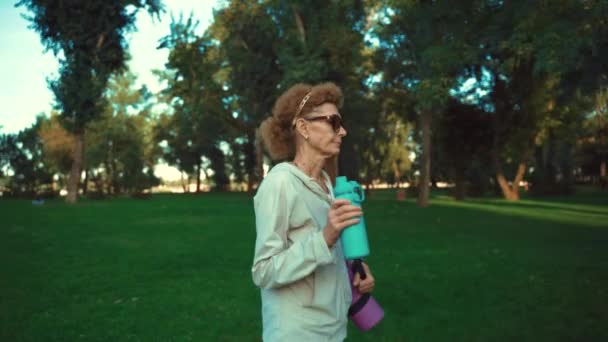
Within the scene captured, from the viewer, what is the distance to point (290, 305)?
2.31m

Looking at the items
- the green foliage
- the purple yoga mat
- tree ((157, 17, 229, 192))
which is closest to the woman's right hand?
the purple yoga mat

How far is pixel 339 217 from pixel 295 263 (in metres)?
0.28

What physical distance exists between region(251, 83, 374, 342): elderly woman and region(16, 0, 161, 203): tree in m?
34.9

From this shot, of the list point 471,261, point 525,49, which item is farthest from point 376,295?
point 525,49

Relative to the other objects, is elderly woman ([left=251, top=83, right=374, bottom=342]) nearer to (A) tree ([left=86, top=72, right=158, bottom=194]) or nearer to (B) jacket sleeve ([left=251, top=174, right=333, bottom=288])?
(B) jacket sleeve ([left=251, top=174, right=333, bottom=288])

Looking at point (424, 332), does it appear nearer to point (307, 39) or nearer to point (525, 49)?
point (525, 49)

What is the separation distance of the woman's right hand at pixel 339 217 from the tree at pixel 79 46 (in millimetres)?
35421

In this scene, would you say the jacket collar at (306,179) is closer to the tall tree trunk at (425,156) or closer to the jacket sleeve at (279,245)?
the jacket sleeve at (279,245)

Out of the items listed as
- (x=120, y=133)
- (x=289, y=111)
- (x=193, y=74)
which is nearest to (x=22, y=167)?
(x=120, y=133)

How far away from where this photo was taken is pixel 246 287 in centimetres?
820

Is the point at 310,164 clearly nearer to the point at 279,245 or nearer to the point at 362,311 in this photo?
the point at 279,245

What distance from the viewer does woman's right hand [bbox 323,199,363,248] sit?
6.89 ft

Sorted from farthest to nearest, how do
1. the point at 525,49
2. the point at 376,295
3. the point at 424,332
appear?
1. the point at 525,49
2. the point at 376,295
3. the point at 424,332

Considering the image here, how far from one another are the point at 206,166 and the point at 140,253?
63.0 metres
